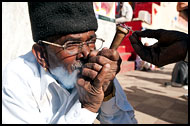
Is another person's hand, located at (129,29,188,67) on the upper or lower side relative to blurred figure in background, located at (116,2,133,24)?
lower

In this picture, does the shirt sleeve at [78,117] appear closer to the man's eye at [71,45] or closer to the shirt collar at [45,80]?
the shirt collar at [45,80]

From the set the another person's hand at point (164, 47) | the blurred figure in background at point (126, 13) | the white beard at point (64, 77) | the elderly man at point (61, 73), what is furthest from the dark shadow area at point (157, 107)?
the blurred figure in background at point (126, 13)

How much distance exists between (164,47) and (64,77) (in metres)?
0.97

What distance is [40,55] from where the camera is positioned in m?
1.71

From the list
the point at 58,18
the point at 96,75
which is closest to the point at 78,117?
the point at 96,75

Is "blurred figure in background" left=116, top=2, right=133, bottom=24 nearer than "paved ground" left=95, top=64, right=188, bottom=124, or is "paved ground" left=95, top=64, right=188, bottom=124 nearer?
"paved ground" left=95, top=64, right=188, bottom=124

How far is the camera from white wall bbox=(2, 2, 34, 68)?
3.18 m

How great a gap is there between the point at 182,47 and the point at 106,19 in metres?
5.21

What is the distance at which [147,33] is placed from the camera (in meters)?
1.58

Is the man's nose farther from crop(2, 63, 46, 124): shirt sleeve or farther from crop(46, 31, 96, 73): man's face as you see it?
crop(2, 63, 46, 124): shirt sleeve

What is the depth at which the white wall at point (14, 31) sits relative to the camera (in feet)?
10.4

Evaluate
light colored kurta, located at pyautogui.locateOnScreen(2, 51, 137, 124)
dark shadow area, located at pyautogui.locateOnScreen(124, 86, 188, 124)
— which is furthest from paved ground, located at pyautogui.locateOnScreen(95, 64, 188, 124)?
light colored kurta, located at pyautogui.locateOnScreen(2, 51, 137, 124)

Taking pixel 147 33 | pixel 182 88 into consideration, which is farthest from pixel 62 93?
pixel 182 88

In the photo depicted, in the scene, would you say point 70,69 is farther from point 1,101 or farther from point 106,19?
point 106,19
